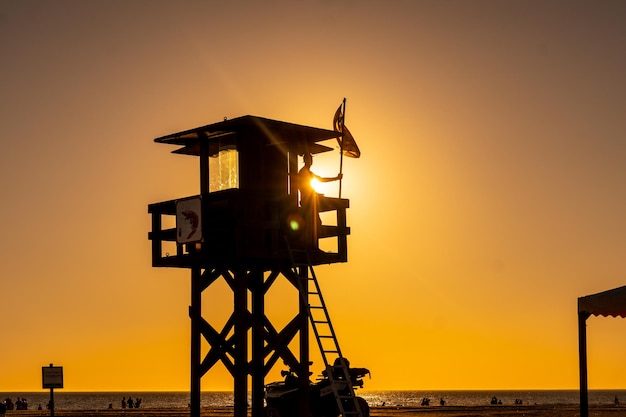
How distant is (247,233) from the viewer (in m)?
27.5

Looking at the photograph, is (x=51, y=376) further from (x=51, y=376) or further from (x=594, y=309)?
(x=594, y=309)

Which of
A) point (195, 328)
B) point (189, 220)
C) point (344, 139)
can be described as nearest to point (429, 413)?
point (344, 139)

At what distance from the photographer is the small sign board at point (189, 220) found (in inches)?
1102

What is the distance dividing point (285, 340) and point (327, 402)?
13.0 ft

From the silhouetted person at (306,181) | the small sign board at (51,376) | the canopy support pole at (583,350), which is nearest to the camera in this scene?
the canopy support pole at (583,350)

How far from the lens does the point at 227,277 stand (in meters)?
28.8

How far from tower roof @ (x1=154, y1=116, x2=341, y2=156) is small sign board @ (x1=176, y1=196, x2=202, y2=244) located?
65.5 inches

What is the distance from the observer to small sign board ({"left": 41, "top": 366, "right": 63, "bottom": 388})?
1416 inches

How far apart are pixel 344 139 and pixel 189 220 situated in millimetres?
5221

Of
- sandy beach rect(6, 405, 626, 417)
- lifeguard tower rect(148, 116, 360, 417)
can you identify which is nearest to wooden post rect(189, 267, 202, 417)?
lifeguard tower rect(148, 116, 360, 417)

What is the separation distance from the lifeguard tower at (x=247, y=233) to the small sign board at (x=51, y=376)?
8.50 meters

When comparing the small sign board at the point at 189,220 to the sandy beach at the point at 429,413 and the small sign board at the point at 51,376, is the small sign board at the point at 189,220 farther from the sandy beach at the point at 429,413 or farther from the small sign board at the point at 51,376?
the sandy beach at the point at 429,413

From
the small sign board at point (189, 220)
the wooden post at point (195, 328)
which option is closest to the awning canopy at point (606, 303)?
the small sign board at point (189, 220)

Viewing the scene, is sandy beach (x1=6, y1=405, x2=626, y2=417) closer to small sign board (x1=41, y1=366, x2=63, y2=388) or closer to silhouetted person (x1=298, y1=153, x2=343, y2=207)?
small sign board (x1=41, y1=366, x2=63, y2=388)
